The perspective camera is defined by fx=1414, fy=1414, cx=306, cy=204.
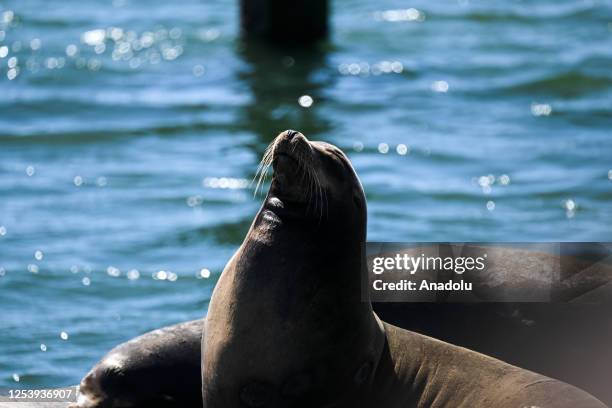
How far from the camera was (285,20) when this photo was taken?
15.6m

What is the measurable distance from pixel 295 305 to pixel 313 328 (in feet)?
0.35

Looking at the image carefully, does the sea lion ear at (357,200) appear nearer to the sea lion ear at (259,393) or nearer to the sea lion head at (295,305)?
the sea lion head at (295,305)

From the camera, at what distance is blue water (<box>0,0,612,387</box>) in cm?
974

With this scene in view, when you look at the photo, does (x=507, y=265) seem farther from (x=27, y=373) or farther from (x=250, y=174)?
(x=250, y=174)

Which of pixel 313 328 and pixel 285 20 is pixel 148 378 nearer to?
pixel 313 328

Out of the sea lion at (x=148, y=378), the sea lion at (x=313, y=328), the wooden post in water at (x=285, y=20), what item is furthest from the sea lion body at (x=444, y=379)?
the wooden post in water at (x=285, y=20)

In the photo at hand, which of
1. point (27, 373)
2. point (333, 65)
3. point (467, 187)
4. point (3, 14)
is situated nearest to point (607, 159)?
point (467, 187)

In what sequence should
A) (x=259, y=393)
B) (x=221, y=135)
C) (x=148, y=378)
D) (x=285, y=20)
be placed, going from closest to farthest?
1. (x=259, y=393)
2. (x=148, y=378)
3. (x=221, y=135)
4. (x=285, y=20)

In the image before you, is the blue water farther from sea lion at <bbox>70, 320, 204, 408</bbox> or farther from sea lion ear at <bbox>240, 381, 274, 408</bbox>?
sea lion ear at <bbox>240, 381, 274, 408</bbox>

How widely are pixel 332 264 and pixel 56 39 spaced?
12.8 metres

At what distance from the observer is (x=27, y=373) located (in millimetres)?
7785

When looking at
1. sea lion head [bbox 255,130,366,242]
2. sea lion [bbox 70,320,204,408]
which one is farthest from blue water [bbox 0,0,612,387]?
sea lion head [bbox 255,130,366,242]

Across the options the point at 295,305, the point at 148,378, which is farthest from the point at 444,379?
the point at 148,378

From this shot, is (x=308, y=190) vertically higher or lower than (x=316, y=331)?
higher
